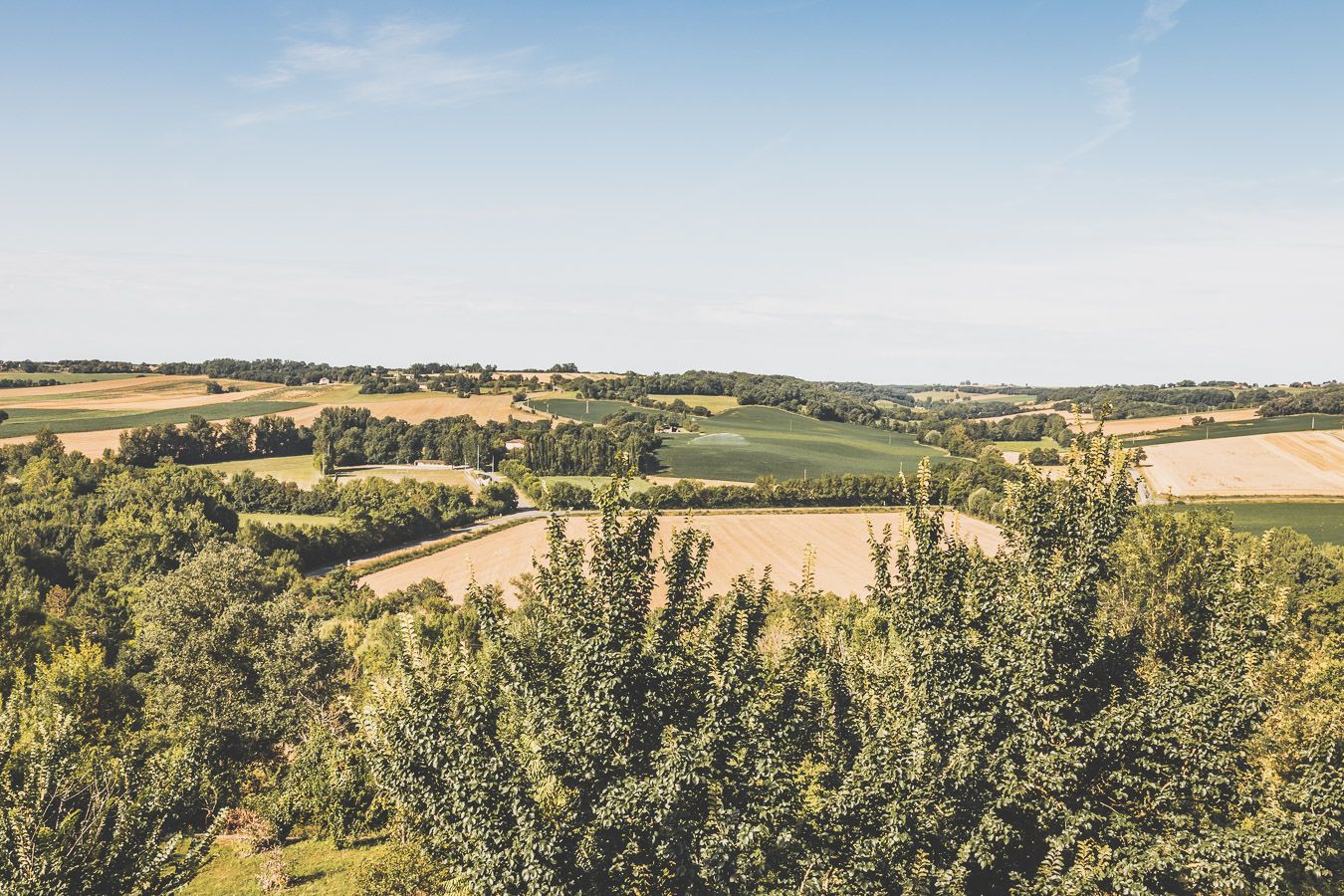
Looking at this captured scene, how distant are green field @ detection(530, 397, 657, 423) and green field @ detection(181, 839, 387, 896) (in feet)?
395

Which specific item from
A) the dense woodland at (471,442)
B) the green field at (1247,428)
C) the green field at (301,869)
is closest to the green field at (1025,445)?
the green field at (1247,428)

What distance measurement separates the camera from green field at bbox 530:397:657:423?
15062cm

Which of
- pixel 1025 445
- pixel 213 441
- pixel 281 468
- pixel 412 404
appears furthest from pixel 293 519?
pixel 1025 445

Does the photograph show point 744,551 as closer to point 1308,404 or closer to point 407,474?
point 407,474

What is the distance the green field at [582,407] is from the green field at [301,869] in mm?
120281

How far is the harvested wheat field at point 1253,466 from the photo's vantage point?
8706cm

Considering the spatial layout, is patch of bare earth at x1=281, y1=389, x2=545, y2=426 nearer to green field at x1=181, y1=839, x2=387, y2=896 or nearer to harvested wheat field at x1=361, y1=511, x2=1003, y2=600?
harvested wheat field at x1=361, y1=511, x2=1003, y2=600

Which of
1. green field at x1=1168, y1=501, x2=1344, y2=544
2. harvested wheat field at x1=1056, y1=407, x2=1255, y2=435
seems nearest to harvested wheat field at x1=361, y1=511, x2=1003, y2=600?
green field at x1=1168, y1=501, x2=1344, y2=544

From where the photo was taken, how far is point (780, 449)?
133375 mm

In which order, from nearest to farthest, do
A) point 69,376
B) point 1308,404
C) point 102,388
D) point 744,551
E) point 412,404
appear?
1. point 744,551
2. point 1308,404
3. point 102,388
4. point 412,404
5. point 69,376

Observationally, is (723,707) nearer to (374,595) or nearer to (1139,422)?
(374,595)

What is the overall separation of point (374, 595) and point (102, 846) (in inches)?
2161

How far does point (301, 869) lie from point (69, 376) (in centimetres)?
18764

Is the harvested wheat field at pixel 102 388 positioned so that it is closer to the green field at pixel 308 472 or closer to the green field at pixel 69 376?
the green field at pixel 69 376
